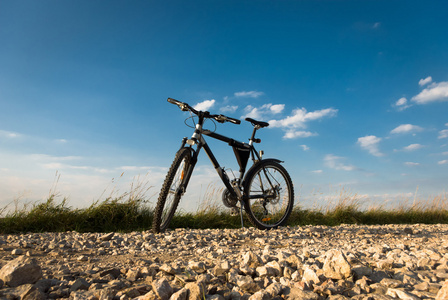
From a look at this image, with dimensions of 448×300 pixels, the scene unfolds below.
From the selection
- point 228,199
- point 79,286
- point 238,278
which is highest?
point 228,199

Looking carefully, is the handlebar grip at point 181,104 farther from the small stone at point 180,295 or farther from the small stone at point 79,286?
the small stone at point 180,295

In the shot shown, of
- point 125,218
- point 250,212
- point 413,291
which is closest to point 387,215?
point 250,212

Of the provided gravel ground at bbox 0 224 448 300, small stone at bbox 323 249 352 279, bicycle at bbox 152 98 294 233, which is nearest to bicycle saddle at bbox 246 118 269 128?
bicycle at bbox 152 98 294 233

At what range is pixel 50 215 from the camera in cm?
612

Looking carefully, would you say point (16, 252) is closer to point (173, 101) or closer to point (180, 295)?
point (180, 295)

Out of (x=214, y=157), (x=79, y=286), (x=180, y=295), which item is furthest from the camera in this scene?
(x=214, y=157)

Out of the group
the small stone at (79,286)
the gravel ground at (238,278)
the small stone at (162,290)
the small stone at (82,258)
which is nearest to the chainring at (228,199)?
the gravel ground at (238,278)

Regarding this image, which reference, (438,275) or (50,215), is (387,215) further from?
(50,215)

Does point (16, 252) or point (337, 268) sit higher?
point (337, 268)

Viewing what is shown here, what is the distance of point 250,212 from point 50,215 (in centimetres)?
379

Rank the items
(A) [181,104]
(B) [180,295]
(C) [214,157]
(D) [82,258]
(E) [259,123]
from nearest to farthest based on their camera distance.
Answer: (B) [180,295] < (D) [82,258] < (A) [181,104] < (C) [214,157] < (E) [259,123]

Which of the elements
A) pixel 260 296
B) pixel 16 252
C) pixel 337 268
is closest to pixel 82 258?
pixel 16 252

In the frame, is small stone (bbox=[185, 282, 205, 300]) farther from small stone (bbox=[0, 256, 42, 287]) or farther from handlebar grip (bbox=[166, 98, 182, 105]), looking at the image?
handlebar grip (bbox=[166, 98, 182, 105])

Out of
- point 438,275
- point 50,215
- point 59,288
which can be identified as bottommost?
point 59,288
